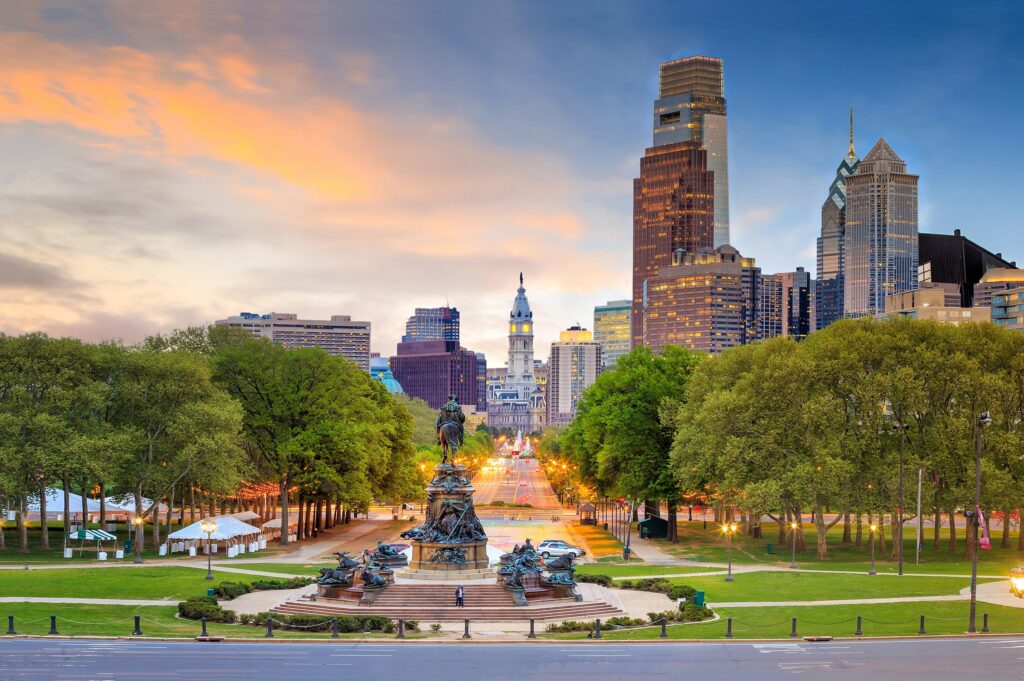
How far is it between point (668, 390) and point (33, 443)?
49.6m

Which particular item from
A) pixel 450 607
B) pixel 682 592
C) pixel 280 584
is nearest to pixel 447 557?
pixel 450 607

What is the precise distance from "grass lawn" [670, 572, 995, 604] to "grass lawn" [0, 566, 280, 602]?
26.5 meters

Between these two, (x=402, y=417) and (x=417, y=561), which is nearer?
(x=417, y=561)

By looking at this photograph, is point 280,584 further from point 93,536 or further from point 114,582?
point 93,536

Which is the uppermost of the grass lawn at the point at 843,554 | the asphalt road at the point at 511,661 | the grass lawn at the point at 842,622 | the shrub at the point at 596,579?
the asphalt road at the point at 511,661

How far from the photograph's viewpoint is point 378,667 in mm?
35312

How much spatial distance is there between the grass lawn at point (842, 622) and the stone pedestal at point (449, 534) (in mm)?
10795

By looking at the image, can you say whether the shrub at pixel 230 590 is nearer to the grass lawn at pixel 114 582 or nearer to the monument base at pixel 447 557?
the grass lawn at pixel 114 582

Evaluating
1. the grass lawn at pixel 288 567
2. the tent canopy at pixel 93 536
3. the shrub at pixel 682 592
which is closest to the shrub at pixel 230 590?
the grass lawn at pixel 288 567

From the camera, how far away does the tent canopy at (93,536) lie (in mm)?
74375

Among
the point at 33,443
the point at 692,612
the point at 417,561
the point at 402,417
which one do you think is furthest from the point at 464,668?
the point at 402,417

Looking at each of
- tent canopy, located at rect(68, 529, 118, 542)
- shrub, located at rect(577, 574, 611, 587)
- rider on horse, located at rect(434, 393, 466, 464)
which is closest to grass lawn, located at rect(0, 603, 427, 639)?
rider on horse, located at rect(434, 393, 466, 464)

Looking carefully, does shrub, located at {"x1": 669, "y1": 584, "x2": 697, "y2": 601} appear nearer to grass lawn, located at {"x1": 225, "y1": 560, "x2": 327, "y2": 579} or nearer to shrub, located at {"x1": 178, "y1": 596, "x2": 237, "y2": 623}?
shrub, located at {"x1": 178, "y1": 596, "x2": 237, "y2": 623}

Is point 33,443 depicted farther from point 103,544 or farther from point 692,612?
point 692,612
